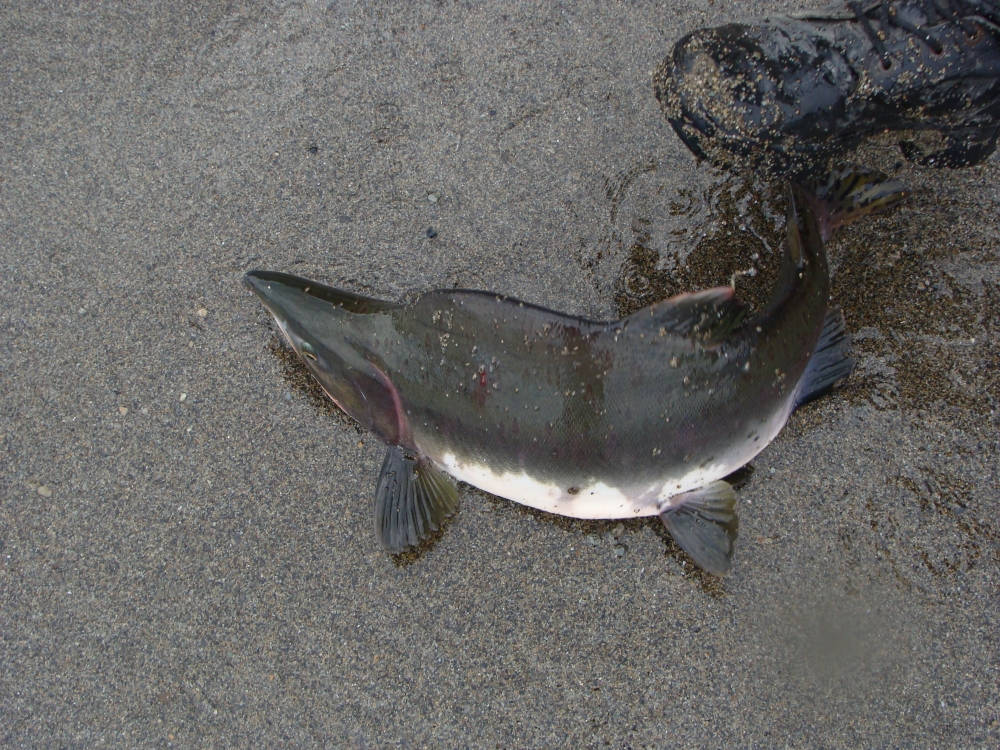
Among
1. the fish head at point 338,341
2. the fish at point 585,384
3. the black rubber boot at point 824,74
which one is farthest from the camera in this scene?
the fish head at point 338,341

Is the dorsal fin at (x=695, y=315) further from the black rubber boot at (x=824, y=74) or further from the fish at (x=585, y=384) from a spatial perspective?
the black rubber boot at (x=824, y=74)

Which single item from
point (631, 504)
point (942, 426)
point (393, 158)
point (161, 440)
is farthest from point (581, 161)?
point (161, 440)

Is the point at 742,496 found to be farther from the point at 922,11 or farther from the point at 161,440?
the point at 161,440

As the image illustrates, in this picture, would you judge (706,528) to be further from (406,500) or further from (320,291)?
(320,291)

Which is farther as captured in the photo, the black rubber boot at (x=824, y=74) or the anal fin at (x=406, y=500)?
the anal fin at (x=406, y=500)

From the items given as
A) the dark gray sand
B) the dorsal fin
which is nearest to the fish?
the dorsal fin

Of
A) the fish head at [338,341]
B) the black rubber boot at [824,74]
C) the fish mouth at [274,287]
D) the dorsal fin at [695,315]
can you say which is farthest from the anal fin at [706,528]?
the fish mouth at [274,287]

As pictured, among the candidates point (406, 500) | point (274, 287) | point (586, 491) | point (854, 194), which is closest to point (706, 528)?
point (586, 491)

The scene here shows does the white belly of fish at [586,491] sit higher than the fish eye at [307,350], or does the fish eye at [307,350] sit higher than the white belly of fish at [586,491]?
the fish eye at [307,350]
